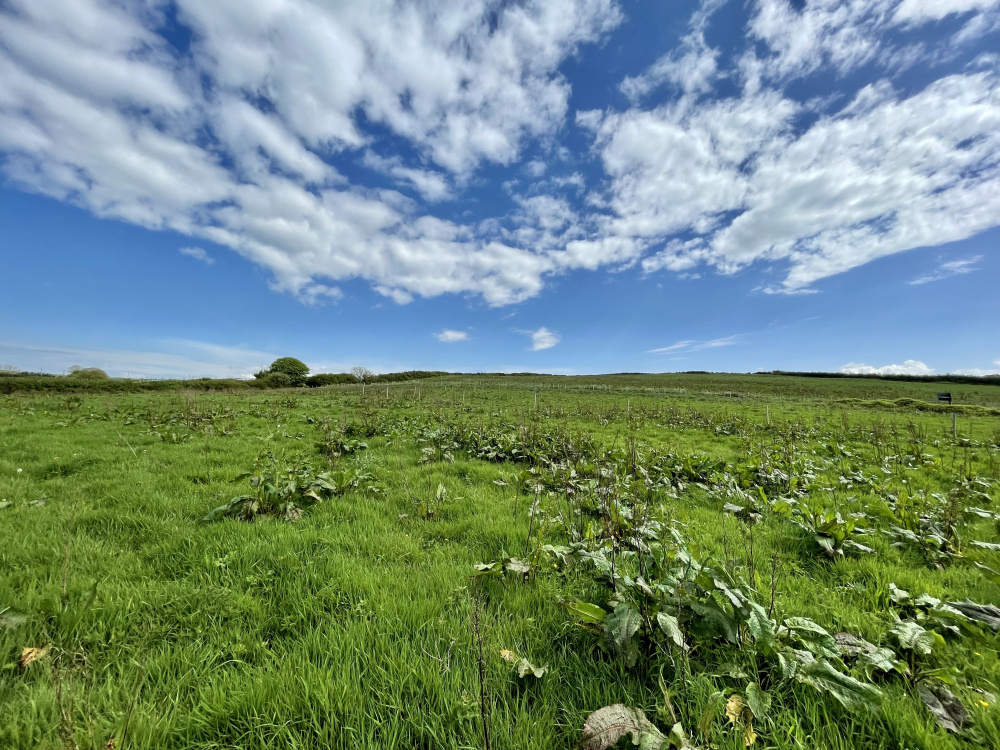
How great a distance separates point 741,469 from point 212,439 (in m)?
14.0

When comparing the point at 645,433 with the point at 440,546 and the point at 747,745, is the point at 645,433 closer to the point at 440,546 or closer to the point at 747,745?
the point at 440,546

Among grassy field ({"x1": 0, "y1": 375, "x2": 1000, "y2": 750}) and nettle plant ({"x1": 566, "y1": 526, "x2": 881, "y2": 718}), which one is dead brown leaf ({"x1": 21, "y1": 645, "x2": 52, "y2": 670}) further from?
nettle plant ({"x1": 566, "y1": 526, "x2": 881, "y2": 718})

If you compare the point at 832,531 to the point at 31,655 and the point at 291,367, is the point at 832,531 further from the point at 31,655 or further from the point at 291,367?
the point at 291,367

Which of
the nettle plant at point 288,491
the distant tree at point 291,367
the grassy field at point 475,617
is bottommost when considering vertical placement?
the grassy field at point 475,617

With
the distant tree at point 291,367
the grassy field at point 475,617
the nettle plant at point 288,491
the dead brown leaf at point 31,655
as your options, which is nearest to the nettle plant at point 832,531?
the grassy field at point 475,617

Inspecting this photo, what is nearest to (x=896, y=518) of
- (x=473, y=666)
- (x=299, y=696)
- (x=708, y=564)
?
(x=708, y=564)

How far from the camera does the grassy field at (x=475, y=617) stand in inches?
91.3

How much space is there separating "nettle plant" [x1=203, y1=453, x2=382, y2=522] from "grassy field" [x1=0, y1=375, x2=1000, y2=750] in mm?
41

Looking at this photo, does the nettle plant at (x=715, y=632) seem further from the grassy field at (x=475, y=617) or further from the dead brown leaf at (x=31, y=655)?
the dead brown leaf at (x=31, y=655)

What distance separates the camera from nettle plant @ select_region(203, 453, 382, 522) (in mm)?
5344

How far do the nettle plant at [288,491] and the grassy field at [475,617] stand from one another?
41 millimetres

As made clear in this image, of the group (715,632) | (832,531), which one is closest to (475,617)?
(715,632)

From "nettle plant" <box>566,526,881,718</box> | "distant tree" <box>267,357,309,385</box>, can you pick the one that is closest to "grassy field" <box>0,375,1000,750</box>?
"nettle plant" <box>566,526,881,718</box>

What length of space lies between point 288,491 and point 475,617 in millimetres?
4823
